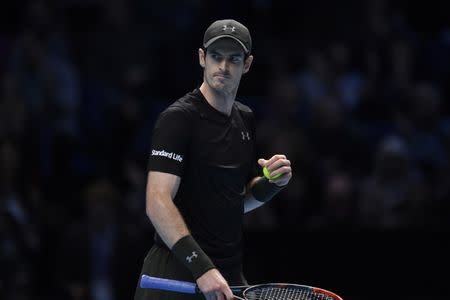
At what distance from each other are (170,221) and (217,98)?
30.7 inches

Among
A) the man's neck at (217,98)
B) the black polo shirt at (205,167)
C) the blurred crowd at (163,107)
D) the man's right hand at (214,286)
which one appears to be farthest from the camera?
the blurred crowd at (163,107)

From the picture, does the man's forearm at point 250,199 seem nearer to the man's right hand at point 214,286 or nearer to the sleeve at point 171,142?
the sleeve at point 171,142

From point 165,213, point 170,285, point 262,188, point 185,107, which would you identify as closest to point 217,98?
point 185,107

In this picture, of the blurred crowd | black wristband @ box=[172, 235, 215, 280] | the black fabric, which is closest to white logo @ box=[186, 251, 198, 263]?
black wristband @ box=[172, 235, 215, 280]

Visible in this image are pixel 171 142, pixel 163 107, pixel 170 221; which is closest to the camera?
pixel 170 221

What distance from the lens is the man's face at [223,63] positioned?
5.29m

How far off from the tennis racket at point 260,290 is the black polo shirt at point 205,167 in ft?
0.84

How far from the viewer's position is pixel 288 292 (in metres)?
5.35

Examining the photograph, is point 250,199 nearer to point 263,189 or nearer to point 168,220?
point 263,189

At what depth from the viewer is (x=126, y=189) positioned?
9805 mm

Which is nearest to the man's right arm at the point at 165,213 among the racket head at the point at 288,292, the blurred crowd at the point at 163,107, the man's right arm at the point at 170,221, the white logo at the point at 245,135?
the man's right arm at the point at 170,221

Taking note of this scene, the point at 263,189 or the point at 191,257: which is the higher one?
the point at 263,189

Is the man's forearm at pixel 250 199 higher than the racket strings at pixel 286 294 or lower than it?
higher

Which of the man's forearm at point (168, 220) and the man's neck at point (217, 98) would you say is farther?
the man's neck at point (217, 98)
